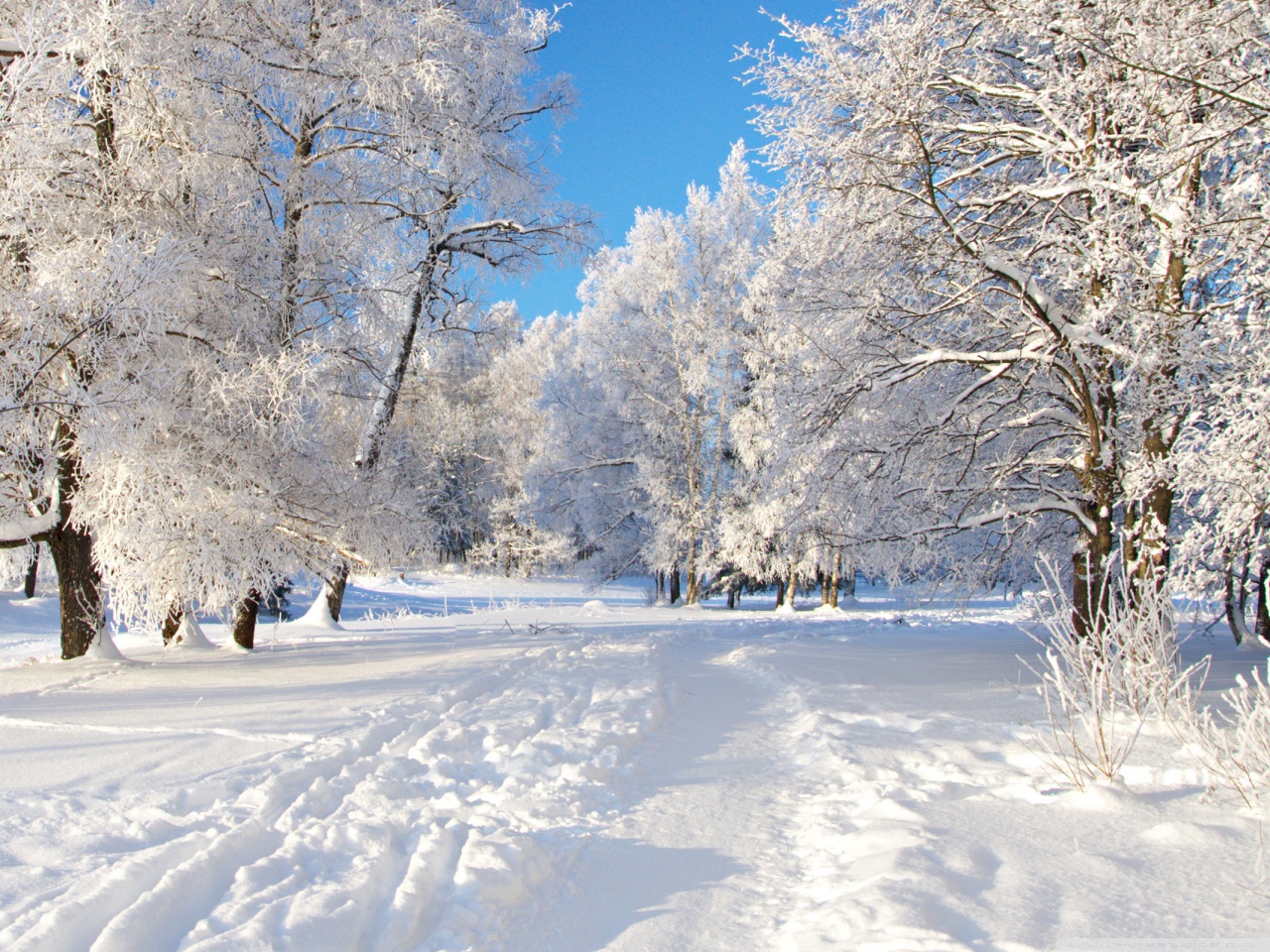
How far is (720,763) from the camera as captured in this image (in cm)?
488

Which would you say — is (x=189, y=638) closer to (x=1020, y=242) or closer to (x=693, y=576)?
(x=1020, y=242)

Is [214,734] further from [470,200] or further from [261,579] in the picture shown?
[470,200]

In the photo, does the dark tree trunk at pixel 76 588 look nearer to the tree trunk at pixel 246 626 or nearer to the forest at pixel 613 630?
the forest at pixel 613 630

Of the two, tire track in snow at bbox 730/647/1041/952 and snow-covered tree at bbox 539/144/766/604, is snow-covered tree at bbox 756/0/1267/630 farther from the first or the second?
snow-covered tree at bbox 539/144/766/604

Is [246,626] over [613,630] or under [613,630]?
over

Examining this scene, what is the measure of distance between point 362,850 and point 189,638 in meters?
7.64

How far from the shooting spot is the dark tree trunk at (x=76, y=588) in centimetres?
761

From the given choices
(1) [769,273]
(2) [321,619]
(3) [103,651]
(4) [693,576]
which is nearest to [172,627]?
(3) [103,651]

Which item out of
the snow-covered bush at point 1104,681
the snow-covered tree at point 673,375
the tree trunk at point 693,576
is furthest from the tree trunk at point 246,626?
the tree trunk at point 693,576

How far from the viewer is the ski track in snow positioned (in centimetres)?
250

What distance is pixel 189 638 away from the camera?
954 centimetres

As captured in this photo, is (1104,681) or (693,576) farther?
(693,576)

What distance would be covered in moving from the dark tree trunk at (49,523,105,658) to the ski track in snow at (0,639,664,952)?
429cm

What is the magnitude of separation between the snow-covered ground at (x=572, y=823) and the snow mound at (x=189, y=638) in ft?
6.81
